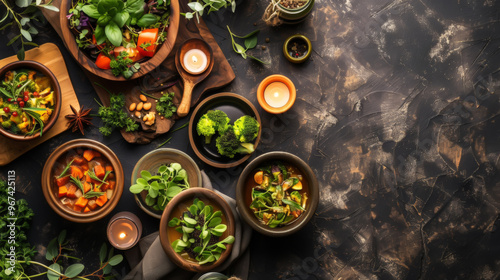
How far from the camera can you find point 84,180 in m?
2.88

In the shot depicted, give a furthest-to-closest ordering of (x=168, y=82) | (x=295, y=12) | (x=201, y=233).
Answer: (x=168, y=82), (x=295, y=12), (x=201, y=233)

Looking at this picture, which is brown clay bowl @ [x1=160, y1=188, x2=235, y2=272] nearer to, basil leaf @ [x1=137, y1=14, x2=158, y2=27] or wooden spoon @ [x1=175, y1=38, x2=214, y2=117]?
wooden spoon @ [x1=175, y1=38, x2=214, y2=117]

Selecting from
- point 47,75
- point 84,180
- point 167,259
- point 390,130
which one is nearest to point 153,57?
point 47,75

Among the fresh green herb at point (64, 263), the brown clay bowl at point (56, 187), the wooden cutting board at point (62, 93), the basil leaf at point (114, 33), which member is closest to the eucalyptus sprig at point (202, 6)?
the basil leaf at point (114, 33)

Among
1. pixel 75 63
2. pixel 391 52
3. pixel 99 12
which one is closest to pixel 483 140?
pixel 391 52

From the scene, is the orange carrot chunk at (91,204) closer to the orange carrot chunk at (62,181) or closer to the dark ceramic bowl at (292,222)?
the orange carrot chunk at (62,181)

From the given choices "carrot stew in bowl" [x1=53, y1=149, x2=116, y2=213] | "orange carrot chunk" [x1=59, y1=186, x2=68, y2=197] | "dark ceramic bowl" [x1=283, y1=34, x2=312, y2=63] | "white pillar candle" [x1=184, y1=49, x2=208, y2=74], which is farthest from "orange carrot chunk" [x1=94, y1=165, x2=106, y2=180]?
"dark ceramic bowl" [x1=283, y1=34, x2=312, y2=63]

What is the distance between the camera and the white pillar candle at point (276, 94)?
3.10 metres

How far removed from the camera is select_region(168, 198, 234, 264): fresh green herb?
2.64m

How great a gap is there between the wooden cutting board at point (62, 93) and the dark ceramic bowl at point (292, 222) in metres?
1.47

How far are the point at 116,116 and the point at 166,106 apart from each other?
0.38 meters

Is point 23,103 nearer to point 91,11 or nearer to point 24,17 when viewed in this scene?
point 24,17

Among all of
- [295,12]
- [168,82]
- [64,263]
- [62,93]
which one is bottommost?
[64,263]

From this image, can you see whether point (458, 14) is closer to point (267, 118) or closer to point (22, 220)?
point (267, 118)
